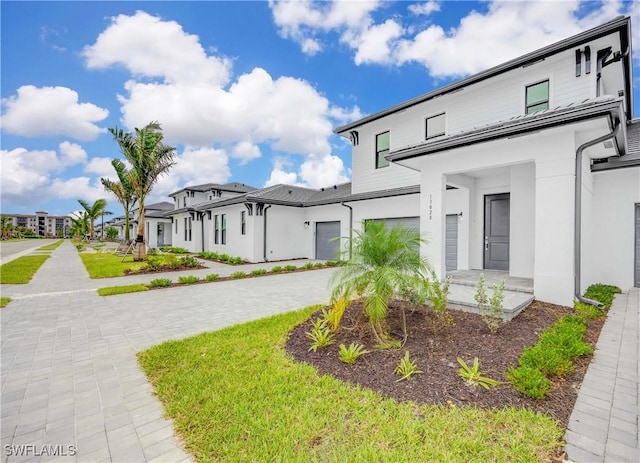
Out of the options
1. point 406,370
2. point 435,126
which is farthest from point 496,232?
point 406,370

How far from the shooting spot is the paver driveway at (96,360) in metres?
2.35

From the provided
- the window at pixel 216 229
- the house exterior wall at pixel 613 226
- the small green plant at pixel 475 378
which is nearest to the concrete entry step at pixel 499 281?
the house exterior wall at pixel 613 226

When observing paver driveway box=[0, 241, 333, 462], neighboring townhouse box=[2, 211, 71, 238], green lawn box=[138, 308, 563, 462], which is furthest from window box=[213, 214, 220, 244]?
neighboring townhouse box=[2, 211, 71, 238]

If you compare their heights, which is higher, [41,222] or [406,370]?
[41,222]

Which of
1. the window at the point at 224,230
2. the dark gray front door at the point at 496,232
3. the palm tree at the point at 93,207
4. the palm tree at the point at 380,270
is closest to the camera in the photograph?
the palm tree at the point at 380,270

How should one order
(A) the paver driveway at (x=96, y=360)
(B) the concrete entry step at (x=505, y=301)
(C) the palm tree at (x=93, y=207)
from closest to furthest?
(A) the paver driveway at (x=96, y=360) < (B) the concrete entry step at (x=505, y=301) < (C) the palm tree at (x=93, y=207)

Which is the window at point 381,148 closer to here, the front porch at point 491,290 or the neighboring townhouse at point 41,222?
the front porch at point 491,290

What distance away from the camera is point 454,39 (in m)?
10.3

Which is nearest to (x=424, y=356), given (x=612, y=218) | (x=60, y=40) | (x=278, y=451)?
(x=278, y=451)

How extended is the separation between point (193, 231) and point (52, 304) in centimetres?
1654

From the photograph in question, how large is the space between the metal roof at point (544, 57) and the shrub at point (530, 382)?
9.25 meters

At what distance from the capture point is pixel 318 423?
2.45 meters

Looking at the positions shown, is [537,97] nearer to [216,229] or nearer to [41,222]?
[216,229]

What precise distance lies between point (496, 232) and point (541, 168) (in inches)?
138
